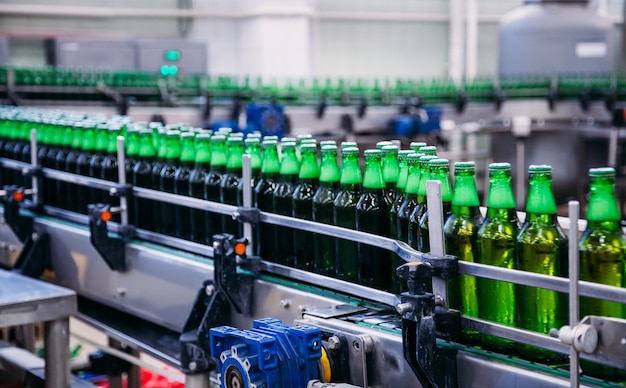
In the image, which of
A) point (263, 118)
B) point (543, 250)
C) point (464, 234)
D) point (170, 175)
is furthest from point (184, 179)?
point (263, 118)

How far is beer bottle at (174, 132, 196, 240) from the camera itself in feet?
7.17

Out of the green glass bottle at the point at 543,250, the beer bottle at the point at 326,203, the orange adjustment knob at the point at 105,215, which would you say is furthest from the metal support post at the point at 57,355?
the green glass bottle at the point at 543,250

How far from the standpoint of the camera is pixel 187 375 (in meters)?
1.98

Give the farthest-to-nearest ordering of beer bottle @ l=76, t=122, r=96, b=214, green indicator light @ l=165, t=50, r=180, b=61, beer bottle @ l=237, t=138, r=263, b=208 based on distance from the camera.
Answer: green indicator light @ l=165, t=50, r=180, b=61 < beer bottle @ l=76, t=122, r=96, b=214 < beer bottle @ l=237, t=138, r=263, b=208

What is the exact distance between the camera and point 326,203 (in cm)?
174

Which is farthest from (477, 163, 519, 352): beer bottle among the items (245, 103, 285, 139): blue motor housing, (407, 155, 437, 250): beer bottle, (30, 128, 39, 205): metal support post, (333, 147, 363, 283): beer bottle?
(245, 103, 285, 139): blue motor housing

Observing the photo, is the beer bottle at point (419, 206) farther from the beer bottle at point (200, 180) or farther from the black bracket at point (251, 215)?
the beer bottle at point (200, 180)

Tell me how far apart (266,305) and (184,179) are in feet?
1.62

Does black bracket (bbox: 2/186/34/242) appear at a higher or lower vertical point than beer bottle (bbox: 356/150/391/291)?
lower

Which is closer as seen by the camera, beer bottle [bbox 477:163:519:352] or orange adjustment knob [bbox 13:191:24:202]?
beer bottle [bbox 477:163:519:352]

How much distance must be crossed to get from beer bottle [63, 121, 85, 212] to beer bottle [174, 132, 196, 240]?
601mm

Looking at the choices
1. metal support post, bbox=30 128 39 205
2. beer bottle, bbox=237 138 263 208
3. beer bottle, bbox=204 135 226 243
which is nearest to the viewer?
beer bottle, bbox=237 138 263 208

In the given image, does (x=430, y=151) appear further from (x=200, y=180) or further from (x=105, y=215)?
(x=105, y=215)

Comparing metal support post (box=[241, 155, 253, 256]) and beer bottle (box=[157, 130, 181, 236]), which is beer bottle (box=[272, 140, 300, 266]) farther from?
beer bottle (box=[157, 130, 181, 236])
